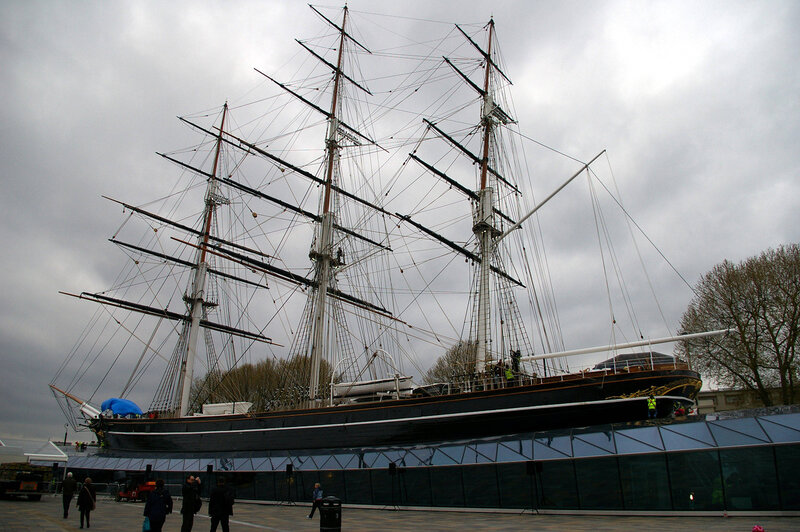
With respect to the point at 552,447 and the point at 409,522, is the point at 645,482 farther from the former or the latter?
the point at 409,522

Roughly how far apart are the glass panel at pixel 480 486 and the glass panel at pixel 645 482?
3.95 meters

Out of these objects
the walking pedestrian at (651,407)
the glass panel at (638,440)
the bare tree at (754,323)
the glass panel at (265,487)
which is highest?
the bare tree at (754,323)

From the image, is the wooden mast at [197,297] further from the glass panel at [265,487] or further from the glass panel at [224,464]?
the glass panel at [265,487]

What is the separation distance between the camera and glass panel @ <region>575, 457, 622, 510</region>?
1434cm

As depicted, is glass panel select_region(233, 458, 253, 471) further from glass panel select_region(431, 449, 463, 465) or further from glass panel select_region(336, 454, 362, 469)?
glass panel select_region(431, 449, 463, 465)

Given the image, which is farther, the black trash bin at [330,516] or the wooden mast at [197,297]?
the wooden mast at [197,297]

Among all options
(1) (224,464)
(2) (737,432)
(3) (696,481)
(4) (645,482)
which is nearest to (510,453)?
(4) (645,482)

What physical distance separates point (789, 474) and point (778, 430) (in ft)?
3.80

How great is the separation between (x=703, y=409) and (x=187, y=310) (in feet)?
181

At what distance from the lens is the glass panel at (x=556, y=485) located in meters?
14.9

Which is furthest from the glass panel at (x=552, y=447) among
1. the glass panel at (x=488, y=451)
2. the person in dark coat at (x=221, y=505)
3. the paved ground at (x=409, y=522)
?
the person in dark coat at (x=221, y=505)

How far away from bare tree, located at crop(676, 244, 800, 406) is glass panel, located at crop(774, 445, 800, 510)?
54.9ft

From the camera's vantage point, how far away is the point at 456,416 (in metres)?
19.5

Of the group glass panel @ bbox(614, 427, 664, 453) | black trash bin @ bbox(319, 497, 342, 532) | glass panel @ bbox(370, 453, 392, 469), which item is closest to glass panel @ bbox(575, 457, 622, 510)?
glass panel @ bbox(614, 427, 664, 453)
